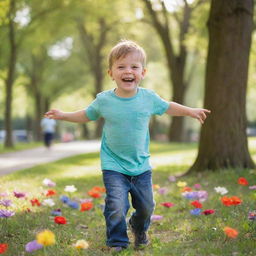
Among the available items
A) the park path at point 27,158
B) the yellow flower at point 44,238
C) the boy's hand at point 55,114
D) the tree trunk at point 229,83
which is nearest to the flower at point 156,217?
the boy's hand at point 55,114

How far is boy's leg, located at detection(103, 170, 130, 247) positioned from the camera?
4.10 meters

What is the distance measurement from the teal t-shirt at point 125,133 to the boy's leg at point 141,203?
0.08 meters

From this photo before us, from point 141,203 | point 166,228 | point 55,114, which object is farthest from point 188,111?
point 166,228

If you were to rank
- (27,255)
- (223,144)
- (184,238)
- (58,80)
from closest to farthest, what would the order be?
(27,255) → (184,238) → (223,144) → (58,80)

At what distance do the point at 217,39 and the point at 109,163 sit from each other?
532cm

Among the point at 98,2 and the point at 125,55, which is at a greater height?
the point at 98,2

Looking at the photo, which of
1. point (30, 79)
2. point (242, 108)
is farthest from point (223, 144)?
point (30, 79)

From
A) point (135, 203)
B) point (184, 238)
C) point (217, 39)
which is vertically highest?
point (217, 39)

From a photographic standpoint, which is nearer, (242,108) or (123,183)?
(123,183)

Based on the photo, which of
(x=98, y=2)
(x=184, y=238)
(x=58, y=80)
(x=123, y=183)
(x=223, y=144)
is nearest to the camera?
(x=123, y=183)

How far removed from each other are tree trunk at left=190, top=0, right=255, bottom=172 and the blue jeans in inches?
184

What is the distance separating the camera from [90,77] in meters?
40.8

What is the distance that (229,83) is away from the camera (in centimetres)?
870

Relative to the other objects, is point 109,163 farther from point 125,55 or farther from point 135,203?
point 125,55
